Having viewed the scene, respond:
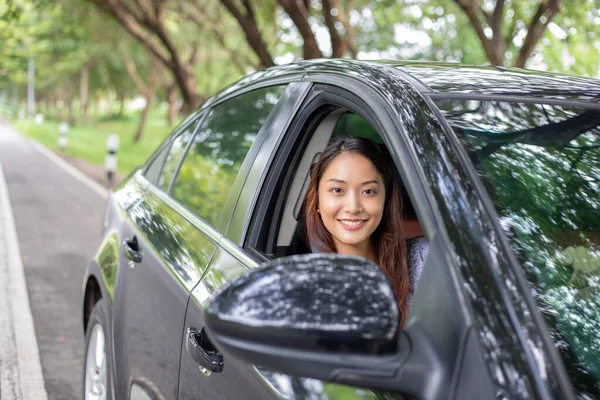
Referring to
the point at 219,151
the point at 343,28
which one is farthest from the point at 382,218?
the point at 343,28

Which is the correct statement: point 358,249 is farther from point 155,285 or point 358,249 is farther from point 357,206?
point 155,285

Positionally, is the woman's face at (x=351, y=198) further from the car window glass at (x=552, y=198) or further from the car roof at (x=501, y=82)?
the car window glass at (x=552, y=198)

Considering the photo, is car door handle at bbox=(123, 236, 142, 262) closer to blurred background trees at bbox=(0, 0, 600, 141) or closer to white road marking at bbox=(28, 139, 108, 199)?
blurred background trees at bbox=(0, 0, 600, 141)

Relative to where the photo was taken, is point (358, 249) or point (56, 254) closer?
point (358, 249)

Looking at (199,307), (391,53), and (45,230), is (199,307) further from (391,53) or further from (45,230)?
(391,53)

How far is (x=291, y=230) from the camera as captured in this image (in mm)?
2436

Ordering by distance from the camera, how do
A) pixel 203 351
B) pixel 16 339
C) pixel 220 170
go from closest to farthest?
pixel 203 351 → pixel 220 170 → pixel 16 339

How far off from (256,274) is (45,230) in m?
8.46

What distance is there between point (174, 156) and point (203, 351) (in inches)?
61.5

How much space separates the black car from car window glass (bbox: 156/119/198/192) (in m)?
0.31

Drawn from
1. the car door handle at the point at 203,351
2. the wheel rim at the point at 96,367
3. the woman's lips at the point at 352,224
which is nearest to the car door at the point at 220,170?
the car door handle at the point at 203,351

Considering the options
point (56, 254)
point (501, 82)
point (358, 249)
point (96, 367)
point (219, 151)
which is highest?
point (501, 82)

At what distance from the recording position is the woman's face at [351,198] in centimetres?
224

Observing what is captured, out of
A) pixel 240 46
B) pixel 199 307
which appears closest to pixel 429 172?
pixel 199 307
